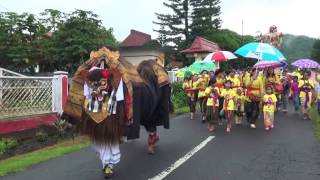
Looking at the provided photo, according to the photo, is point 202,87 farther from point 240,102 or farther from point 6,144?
point 6,144

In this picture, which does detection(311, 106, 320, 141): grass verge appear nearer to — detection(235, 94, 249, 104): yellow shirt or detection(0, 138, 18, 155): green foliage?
detection(235, 94, 249, 104): yellow shirt

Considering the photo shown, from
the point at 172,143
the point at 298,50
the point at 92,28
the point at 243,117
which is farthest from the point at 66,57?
the point at 298,50

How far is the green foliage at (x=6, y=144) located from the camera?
1195cm

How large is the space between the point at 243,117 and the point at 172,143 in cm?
571

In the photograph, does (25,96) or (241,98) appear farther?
(241,98)

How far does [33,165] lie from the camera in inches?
378

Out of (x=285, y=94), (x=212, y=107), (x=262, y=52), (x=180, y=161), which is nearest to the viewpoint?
(x=180, y=161)

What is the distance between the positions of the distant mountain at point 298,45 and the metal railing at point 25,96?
213 feet

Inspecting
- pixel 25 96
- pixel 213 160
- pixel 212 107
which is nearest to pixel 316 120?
pixel 212 107

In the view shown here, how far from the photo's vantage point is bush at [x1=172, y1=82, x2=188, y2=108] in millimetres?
23648

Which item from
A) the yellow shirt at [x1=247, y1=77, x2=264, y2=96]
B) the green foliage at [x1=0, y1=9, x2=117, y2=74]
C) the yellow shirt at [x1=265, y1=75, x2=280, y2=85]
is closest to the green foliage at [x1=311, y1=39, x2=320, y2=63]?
the green foliage at [x1=0, y1=9, x2=117, y2=74]

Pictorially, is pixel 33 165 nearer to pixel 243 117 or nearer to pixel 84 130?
pixel 84 130

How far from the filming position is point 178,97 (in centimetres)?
2409

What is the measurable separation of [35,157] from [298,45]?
3167 inches
